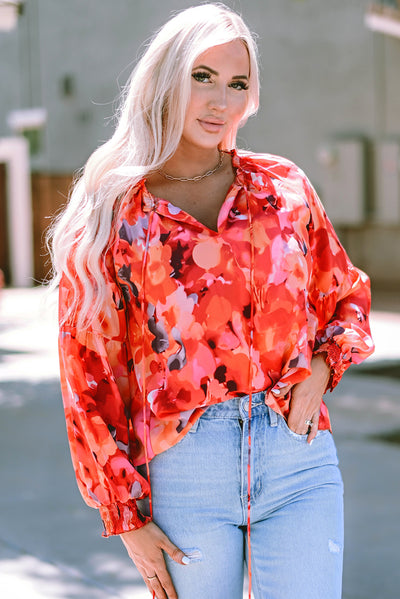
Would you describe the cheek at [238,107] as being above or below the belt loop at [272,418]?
above

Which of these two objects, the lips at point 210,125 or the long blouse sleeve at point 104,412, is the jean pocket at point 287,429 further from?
the lips at point 210,125

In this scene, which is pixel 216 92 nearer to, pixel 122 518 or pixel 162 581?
pixel 122 518

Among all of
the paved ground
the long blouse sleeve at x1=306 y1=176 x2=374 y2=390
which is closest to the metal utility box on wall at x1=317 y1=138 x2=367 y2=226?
the paved ground

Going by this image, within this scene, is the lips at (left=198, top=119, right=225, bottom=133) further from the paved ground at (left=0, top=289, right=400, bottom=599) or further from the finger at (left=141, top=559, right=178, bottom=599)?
the finger at (left=141, top=559, right=178, bottom=599)

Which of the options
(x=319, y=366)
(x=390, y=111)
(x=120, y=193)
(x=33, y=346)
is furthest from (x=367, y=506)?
(x=390, y=111)

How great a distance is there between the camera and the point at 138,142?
210 centimetres

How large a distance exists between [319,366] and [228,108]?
1.99 feet

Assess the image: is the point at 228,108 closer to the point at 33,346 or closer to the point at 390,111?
the point at 33,346

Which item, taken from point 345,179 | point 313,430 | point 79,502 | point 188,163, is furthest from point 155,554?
point 345,179

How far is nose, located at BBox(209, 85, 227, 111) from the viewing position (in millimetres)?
2072

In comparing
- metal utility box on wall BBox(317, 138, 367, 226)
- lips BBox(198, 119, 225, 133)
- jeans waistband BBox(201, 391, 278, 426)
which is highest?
lips BBox(198, 119, 225, 133)

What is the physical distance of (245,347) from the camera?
1960mm

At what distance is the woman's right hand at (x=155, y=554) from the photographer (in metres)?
1.94

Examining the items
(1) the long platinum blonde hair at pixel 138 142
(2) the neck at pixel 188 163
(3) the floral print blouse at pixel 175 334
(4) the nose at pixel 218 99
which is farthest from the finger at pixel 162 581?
(4) the nose at pixel 218 99
